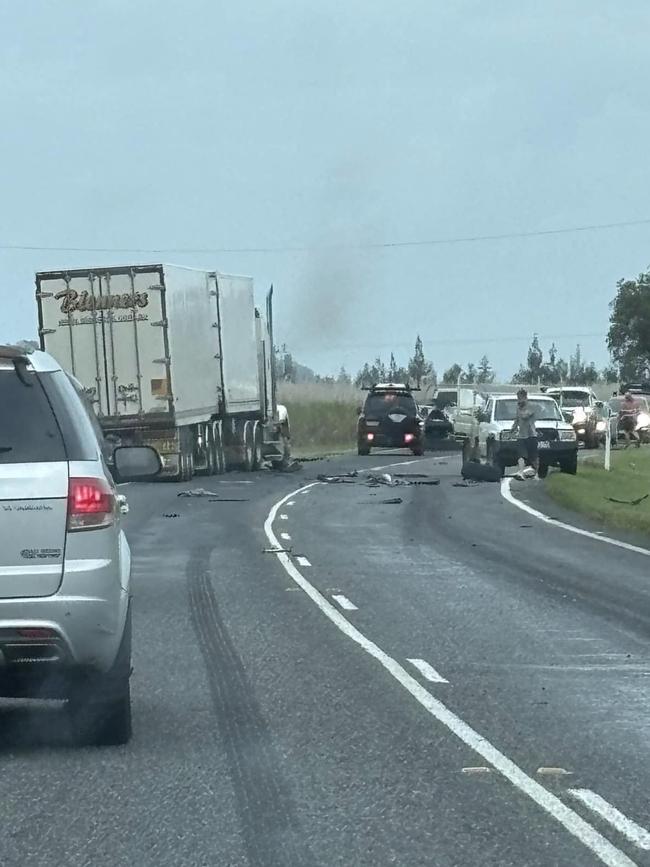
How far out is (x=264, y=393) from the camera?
138 feet

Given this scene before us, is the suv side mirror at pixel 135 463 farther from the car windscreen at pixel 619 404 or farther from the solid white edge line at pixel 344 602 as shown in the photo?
the car windscreen at pixel 619 404

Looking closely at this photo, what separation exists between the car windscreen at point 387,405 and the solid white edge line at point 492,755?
123ft

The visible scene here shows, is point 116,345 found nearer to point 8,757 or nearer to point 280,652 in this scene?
point 280,652

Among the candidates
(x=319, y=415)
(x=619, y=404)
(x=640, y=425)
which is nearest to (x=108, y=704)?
(x=640, y=425)

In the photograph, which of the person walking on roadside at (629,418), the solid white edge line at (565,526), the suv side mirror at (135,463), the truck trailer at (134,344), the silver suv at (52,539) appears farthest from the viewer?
the person walking on roadside at (629,418)

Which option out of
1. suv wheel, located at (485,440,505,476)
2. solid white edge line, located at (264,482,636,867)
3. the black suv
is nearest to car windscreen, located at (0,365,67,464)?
solid white edge line, located at (264,482,636,867)

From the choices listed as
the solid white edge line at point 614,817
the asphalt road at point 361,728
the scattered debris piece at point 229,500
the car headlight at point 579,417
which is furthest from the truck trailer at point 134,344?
the solid white edge line at point 614,817

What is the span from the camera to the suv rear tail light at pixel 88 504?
8.03 metres

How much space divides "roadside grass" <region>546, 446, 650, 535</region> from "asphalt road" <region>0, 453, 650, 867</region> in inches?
241

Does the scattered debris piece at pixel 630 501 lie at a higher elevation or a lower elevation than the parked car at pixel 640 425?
higher

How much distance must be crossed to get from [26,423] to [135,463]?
5.11ft

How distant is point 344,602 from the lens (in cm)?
1533

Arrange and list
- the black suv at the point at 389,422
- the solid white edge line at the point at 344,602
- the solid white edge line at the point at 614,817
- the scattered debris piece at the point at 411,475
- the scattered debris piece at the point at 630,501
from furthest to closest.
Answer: the black suv at the point at 389,422 < the scattered debris piece at the point at 411,475 < the scattered debris piece at the point at 630,501 < the solid white edge line at the point at 344,602 < the solid white edge line at the point at 614,817

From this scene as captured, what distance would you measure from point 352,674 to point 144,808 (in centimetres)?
395
